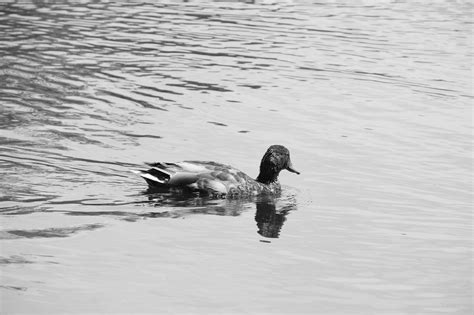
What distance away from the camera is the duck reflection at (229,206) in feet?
43.0

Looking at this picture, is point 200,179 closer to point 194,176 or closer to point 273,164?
point 194,176

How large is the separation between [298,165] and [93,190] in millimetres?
3831

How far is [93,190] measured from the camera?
45.0 ft

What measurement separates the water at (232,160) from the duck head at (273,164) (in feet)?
1.08

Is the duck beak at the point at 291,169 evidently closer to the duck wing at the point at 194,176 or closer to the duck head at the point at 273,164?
the duck head at the point at 273,164

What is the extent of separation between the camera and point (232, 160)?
16.1 metres

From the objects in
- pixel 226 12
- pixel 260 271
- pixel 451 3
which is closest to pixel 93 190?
pixel 260 271

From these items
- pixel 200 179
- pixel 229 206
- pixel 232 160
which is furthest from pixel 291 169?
pixel 200 179

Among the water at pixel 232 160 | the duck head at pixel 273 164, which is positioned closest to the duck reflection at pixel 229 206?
the water at pixel 232 160

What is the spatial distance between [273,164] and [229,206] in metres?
1.26

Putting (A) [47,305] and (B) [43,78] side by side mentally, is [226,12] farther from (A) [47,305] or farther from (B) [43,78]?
(A) [47,305]

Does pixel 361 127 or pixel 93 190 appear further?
pixel 361 127

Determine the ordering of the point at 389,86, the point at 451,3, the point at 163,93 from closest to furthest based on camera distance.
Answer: the point at 163,93
the point at 389,86
the point at 451,3

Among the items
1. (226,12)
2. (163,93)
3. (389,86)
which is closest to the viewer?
(163,93)
